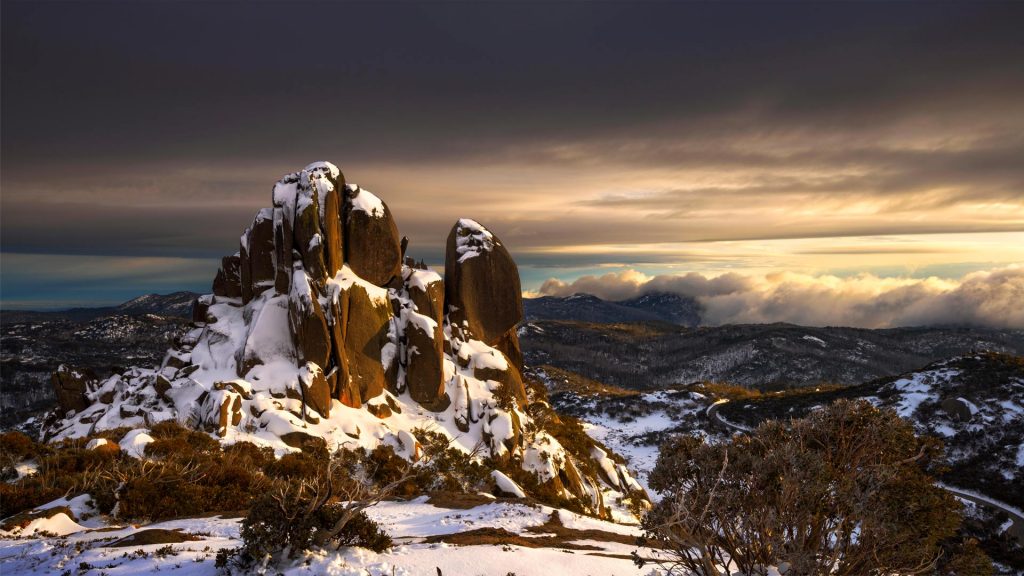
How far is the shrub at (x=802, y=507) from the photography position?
14.8 metres

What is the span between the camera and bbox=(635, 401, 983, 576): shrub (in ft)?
48.5

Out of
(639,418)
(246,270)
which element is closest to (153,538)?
(246,270)

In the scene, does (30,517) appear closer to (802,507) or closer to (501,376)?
(802,507)

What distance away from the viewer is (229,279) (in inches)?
2168

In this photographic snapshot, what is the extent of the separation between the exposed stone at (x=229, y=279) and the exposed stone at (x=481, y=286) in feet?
76.6

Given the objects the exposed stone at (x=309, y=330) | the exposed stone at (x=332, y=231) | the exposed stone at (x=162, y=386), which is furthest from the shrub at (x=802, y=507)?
the exposed stone at (x=162, y=386)

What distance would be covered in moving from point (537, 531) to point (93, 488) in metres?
20.9

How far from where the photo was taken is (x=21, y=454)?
31.2 m

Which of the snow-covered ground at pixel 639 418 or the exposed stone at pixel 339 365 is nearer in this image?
the exposed stone at pixel 339 365

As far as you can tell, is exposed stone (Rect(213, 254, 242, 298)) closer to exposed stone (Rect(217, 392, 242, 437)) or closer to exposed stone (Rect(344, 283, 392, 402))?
exposed stone (Rect(344, 283, 392, 402))

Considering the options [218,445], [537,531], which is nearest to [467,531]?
[537,531]

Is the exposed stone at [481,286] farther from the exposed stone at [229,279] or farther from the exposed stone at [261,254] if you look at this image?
the exposed stone at [229,279]

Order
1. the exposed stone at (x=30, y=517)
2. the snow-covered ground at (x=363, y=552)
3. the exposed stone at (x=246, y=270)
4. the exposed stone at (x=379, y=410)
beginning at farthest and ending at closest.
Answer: the exposed stone at (x=246, y=270) < the exposed stone at (x=379, y=410) < the exposed stone at (x=30, y=517) < the snow-covered ground at (x=363, y=552)

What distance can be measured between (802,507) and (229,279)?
2258 inches
